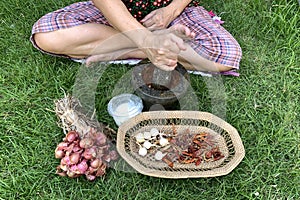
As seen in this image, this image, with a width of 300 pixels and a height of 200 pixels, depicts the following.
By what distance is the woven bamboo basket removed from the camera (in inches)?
56.8

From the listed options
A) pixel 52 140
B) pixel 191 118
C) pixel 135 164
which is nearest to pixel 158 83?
pixel 191 118

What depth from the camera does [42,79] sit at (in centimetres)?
183

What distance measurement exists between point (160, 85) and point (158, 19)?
13.4 inches

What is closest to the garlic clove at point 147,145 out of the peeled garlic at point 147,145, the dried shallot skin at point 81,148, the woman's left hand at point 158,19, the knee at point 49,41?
the peeled garlic at point 147,145

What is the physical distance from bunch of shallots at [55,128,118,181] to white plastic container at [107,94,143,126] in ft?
0.44

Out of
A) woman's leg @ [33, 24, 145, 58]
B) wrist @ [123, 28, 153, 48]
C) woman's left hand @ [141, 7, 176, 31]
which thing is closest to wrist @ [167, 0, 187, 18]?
woman's left hand @ [141, 7, 176, 31]

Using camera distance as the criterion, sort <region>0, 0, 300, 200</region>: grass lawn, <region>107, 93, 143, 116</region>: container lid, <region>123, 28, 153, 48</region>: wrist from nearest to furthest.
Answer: <region>123, 28, 153, 48</region>: wrist
<region>0, 0, 300, 200</region>: grass lawn
<region>107, 93, 143, 116</region>: container lid

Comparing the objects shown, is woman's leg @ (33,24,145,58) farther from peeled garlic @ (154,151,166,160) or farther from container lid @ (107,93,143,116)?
peeled garlic @ (154,151,166,160)

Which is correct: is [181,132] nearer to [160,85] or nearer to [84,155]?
[160,85]

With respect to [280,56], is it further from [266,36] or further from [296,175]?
[296,175]

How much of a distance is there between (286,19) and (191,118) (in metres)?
0.95

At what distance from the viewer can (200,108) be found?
176 centimetres

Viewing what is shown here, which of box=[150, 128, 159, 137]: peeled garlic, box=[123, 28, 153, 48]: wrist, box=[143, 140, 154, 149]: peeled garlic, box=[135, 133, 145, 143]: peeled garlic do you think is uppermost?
box=[123, 28, 153, 48]: wrist

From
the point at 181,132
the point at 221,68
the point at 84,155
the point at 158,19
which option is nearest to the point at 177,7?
the point at 158,19
